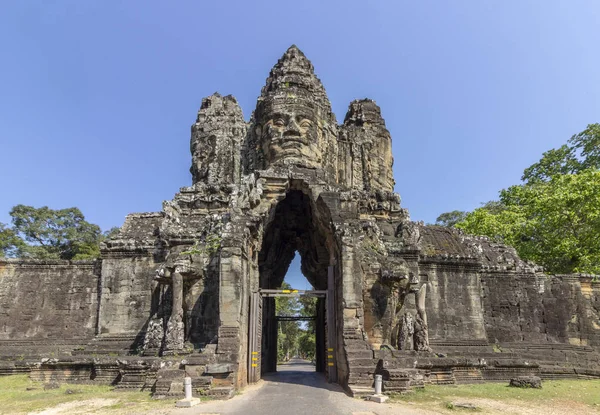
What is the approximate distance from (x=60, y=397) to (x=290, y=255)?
11.0 metres

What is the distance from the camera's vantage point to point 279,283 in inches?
794

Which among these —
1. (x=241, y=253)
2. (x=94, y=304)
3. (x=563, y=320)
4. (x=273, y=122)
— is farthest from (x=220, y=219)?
(x=563, y=320)

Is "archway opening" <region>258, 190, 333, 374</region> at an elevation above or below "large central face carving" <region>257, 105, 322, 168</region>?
below

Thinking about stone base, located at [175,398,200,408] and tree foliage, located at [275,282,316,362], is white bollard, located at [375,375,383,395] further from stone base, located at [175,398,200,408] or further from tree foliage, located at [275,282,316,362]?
tree foliage, located at [275,282,316,362]

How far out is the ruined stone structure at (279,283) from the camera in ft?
40.1

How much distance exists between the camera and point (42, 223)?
3944cm

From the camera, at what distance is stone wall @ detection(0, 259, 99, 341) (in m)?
16.1

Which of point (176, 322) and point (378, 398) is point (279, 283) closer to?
point (176, 322)

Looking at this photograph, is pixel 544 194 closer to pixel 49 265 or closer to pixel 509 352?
pixel 509 352

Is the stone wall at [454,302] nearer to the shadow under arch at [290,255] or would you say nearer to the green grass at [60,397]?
the shadow under arch at [290,255]

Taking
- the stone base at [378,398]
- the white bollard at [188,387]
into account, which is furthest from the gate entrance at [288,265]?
the white bollard at [188,387]

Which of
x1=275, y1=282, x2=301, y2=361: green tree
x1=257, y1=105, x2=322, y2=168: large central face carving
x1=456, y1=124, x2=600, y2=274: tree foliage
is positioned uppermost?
x1=257, y1=105, x2=322, y2=168: large central face carving

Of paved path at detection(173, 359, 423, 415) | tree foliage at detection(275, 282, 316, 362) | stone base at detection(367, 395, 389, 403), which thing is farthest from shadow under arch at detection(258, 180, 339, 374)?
tree foliage at detection(275, 282, 316, 362)

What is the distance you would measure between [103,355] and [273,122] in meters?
9.48
